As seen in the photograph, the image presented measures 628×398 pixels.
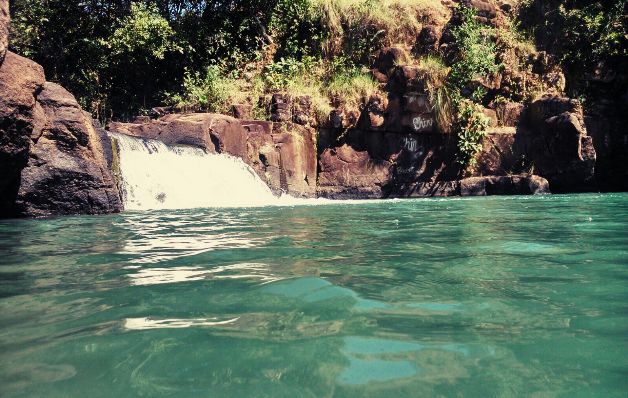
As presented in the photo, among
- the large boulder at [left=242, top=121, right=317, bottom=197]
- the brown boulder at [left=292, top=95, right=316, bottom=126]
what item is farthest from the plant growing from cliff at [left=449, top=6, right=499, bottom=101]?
the large boulder at [left=242, top=121, right=317, bottom=197]

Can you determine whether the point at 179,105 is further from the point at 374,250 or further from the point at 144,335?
the point at 144,335

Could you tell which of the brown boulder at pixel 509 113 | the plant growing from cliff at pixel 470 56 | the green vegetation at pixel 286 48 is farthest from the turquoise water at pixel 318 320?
the brown boulder at pixel 509 113

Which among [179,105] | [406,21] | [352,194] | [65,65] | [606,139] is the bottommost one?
[352,194]

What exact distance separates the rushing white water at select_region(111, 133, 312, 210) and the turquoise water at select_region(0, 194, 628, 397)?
5810mm

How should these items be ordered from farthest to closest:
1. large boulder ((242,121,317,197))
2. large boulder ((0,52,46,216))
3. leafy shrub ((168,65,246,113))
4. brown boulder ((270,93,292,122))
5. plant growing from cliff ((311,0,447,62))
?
plant growing from cliff ((311,0,447,62))
leafy shrub ((168,65,246,113))
brown boulder ((270,93,292,122))
large boulder ((242,121,317,197))
large boulder ((0,52,46,216))

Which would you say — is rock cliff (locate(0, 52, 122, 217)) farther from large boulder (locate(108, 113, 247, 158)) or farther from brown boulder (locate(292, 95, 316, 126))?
brown boulder (locate(292, 95, 316, 126))

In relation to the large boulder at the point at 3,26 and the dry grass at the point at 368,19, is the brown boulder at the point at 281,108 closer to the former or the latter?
the dry grass at the point at 368,19

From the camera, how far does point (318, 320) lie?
1.81m

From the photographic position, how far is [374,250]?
3396 millimetres

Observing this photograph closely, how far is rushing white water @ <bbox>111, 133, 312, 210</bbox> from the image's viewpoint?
30.6ft

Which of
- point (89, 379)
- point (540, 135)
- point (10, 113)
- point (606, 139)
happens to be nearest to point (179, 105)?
point (10, 113)

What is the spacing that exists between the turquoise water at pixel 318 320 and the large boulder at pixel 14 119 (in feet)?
11.8

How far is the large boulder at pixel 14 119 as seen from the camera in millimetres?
6375

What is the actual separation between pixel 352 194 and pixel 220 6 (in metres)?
8.53
